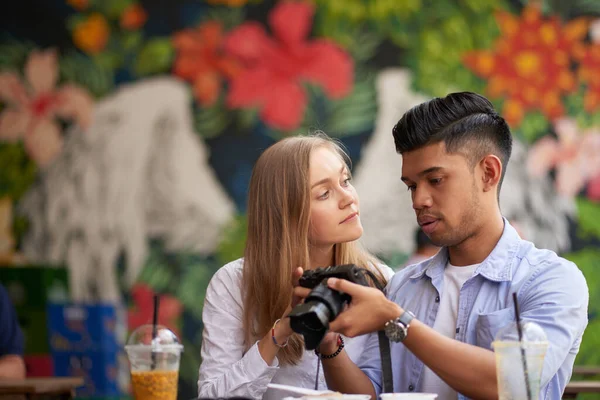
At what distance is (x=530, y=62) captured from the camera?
4.89 meters

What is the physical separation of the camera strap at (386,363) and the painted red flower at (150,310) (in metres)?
3.08

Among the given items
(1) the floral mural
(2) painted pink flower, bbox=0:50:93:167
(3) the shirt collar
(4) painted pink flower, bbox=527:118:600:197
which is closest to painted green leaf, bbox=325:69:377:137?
(1) the floral mural

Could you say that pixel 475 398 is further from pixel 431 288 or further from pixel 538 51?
pixel 538 51

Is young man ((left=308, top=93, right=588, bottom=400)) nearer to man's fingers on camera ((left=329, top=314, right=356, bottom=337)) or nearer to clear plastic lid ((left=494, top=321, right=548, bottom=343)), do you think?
man's fingers on camera ((left=329, top=314, right=356, bottom=337))

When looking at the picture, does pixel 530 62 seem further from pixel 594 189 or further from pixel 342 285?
pixel 342 285

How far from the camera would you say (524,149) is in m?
4.87

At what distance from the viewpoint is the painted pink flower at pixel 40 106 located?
4988 mm

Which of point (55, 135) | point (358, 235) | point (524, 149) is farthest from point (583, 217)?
point (55, 135)

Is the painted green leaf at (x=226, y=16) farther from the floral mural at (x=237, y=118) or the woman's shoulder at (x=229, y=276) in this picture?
the woman's shoulder at (x=229, y=276)

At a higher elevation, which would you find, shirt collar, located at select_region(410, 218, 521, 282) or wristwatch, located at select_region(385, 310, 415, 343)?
shirt collar, located at select_region(410, 218, 521, 282)

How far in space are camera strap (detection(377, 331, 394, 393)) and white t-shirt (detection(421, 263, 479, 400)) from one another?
6.4 inches

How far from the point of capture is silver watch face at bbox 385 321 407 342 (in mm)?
1769

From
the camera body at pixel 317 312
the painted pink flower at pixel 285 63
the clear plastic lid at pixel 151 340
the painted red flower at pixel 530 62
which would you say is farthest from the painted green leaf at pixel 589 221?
the clear plastic lid at pixel 151 340

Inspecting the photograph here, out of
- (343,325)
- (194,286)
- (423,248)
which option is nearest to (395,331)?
(343,325)
